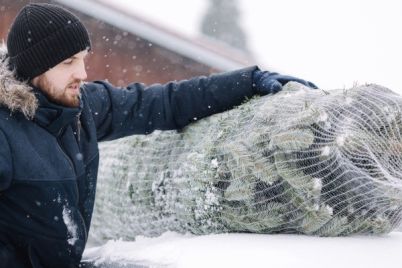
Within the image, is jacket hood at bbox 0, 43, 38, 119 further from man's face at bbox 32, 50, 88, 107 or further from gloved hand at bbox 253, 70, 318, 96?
gloved hand at bbox 253, 70, 318, 96

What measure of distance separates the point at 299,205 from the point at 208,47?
4.95 m

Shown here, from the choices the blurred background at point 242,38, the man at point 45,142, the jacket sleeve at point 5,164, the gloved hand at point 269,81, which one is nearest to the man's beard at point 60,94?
the man at point 45,142

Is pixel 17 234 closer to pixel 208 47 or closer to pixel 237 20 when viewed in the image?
pixel 208 47

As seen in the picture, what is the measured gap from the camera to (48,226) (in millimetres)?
2740

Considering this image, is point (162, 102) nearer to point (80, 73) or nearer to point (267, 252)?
point (80, 73)

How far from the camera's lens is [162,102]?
10.9 ft

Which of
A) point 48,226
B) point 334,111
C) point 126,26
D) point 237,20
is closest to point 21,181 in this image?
point 48,226

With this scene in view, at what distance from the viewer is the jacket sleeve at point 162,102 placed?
3.20 metres

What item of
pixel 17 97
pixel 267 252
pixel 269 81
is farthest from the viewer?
pixel 269 81

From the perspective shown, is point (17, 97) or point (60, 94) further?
point (60, 94)

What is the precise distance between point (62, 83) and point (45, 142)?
0.27 meters

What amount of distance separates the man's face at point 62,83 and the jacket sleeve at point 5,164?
0.31 m

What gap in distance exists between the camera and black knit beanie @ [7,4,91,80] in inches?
110

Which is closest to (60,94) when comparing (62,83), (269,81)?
(62,83)
